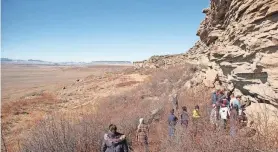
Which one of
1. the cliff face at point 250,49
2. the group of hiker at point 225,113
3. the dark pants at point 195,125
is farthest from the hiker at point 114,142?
the cliff face at point 250,49

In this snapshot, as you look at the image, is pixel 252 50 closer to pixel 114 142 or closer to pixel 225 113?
pixel 225 113

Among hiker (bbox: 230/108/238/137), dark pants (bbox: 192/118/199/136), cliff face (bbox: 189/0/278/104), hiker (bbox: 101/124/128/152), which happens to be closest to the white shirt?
hiker (bbox: 230/108/238/137)

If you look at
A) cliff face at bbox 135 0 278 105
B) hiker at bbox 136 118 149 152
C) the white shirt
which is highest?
cliff face at bbox 135 0 278 105

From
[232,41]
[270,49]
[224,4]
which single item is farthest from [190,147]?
[224,4]

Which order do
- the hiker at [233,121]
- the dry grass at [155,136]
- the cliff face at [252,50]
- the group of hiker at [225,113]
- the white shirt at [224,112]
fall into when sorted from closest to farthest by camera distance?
1. the dry grass at [155,136]
2. the hiker at [233,121]
3. the cliff face at [252,50]
4. the group of hiker at [225,113]
5. the white shirt at [224,112]

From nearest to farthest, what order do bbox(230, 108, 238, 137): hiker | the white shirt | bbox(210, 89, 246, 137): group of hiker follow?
bbox(230, 108, 238, 137): hiker
bbox(210, 89, 246, 137): group of hiker
the white shirt

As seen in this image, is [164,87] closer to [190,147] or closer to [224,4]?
[224,4]

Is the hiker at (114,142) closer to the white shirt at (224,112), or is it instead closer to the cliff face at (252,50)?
the white shirt at (224,112)

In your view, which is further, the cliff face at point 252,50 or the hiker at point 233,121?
the cliff face at point 252,50

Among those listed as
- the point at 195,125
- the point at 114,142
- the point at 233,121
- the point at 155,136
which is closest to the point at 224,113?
the point at 233,121

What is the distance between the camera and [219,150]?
7539 mm

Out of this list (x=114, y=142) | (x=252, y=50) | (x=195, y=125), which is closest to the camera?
(x=114, y=142)

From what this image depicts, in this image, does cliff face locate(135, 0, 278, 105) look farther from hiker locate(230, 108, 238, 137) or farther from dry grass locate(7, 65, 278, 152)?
dry grass locate(7, 65, 278, 152)

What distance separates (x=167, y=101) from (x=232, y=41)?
670cm
